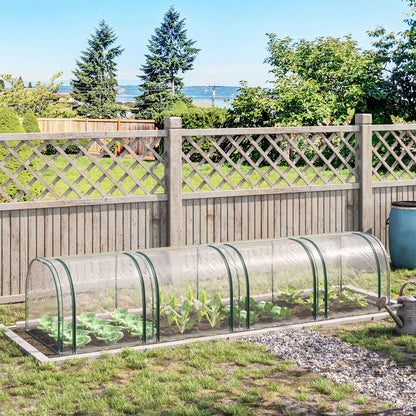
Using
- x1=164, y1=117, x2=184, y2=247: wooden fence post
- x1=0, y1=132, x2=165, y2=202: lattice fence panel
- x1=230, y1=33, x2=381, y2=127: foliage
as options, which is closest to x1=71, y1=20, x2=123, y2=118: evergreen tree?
x1=0, y1=132, x2=165, y2=202: lattice fence panel

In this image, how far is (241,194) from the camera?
9.07 metres

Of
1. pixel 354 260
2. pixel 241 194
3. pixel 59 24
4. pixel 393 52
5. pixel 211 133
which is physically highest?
pixel 59 24

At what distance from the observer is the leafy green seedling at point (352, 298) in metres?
7.48

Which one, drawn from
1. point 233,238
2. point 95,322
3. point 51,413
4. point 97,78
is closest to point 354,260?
point 233,238

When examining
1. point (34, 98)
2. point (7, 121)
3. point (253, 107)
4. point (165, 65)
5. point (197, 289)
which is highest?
point (165, 65)

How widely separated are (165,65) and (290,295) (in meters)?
46.0

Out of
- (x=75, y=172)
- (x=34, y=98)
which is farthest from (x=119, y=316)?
(x=34, y=98)

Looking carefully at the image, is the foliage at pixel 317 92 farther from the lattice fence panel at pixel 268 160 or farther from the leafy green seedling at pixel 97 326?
the leafy green seedling at pixel 97 326

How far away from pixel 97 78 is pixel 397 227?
43.7 meters

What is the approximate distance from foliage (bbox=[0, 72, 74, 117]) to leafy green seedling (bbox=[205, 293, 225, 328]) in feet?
119

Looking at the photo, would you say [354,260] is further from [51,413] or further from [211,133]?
[51,413]

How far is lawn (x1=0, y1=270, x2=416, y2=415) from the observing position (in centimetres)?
488

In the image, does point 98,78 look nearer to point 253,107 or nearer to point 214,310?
point 253,107

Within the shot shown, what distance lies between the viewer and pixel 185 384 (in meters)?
5.30
